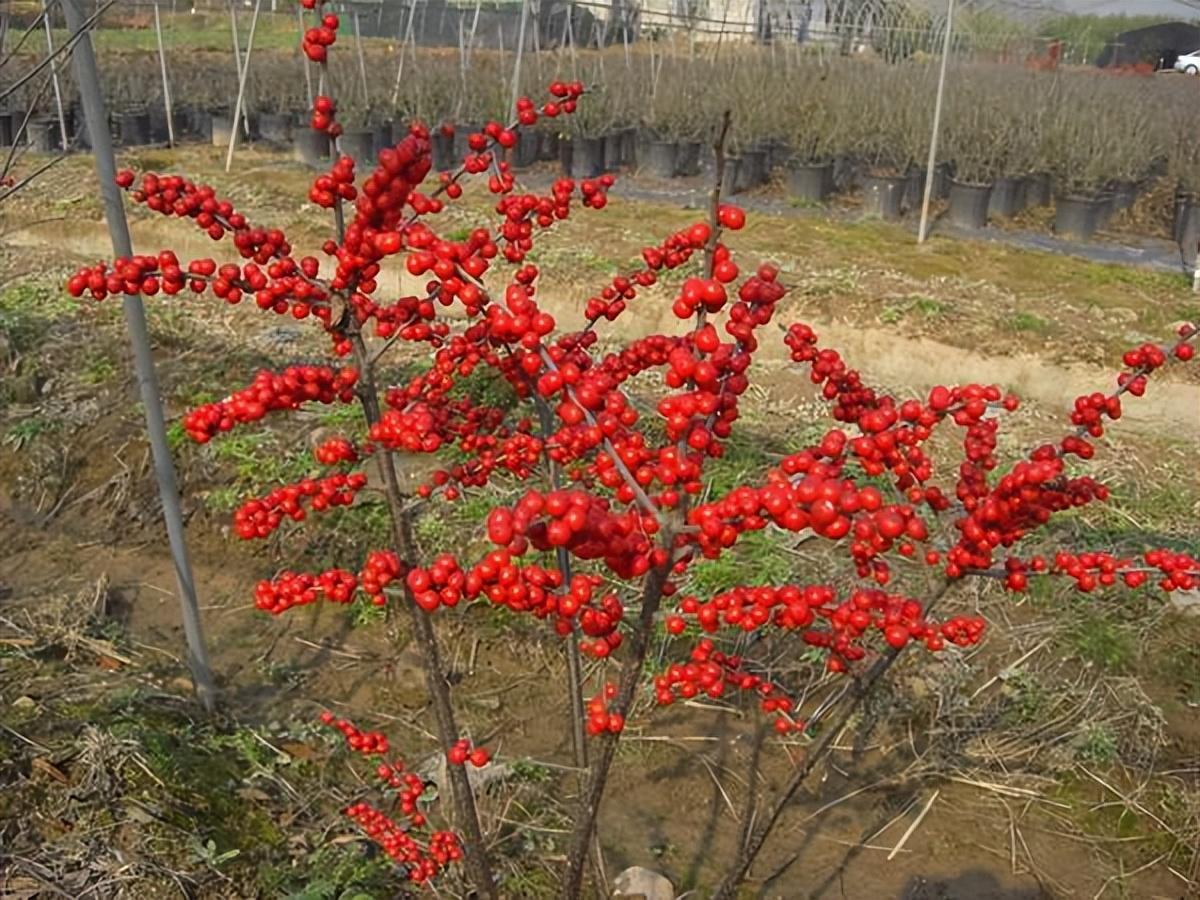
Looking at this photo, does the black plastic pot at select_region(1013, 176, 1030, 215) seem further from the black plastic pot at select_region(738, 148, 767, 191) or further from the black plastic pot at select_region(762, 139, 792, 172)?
the black plastic pot at select_region(738, 148, 767, 191)

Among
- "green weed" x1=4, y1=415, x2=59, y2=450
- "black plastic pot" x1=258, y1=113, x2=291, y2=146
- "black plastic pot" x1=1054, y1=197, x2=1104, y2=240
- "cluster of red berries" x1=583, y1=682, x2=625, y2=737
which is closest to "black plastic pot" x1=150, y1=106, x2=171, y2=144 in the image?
"black plastic pot" x1=258, y1=113, x2=291, y2=146

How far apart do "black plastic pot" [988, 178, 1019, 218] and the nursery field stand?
14.6ft

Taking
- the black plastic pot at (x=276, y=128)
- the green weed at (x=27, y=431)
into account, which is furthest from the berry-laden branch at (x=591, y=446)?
the black plastic pot at (x=276, y=128)

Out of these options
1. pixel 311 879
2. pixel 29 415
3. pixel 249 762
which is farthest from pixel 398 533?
pixel 29 415

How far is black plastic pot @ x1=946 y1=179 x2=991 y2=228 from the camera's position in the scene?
984 cm

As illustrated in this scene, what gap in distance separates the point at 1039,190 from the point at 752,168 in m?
2.92

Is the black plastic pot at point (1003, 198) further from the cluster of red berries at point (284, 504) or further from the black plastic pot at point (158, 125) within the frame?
the black plastic pot at point (158, 125)

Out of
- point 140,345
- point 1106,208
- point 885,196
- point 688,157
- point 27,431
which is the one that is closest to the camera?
point 140,345

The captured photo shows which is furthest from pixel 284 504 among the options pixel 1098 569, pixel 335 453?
pixel 1098 569

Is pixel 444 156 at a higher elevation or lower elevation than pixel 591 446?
lower

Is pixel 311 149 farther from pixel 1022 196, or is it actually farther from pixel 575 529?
pixel 575 529

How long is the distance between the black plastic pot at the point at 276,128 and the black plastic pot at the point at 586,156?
12.9 ft

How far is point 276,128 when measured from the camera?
523 inches

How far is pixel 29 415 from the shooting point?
17.4 ft
